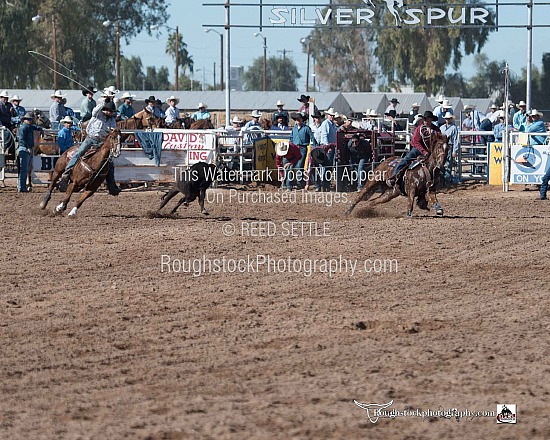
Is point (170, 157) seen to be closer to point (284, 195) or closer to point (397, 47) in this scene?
point (284, 195)

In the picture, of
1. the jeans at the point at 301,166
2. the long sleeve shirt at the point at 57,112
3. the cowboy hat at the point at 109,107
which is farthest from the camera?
the long sleeve shirt at the point at 57,112

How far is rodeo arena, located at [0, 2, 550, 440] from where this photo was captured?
239 inches

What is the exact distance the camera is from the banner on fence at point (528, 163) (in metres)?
22.2

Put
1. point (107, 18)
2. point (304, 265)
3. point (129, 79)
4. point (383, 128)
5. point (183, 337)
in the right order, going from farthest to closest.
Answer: point (129, 79), point (107, 18), point (383, 128), point (304, 265), point (183, 337)

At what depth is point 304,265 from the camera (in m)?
11.6

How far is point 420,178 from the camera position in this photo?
16281 mm

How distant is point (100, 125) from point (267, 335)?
8.76 meters

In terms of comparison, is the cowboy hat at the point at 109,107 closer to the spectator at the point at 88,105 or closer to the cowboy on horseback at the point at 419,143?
the cowboy on horseback at the point at 419,143

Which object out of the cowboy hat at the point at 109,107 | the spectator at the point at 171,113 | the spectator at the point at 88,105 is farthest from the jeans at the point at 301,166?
the cowboy hat at the point at 109,107

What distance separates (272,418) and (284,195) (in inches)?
594

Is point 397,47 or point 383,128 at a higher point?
point 397,47

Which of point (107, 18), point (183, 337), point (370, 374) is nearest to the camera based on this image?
point (370, 374)

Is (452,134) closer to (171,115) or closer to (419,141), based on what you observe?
(171,115)

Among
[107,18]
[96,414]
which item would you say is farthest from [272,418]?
[107,18]
